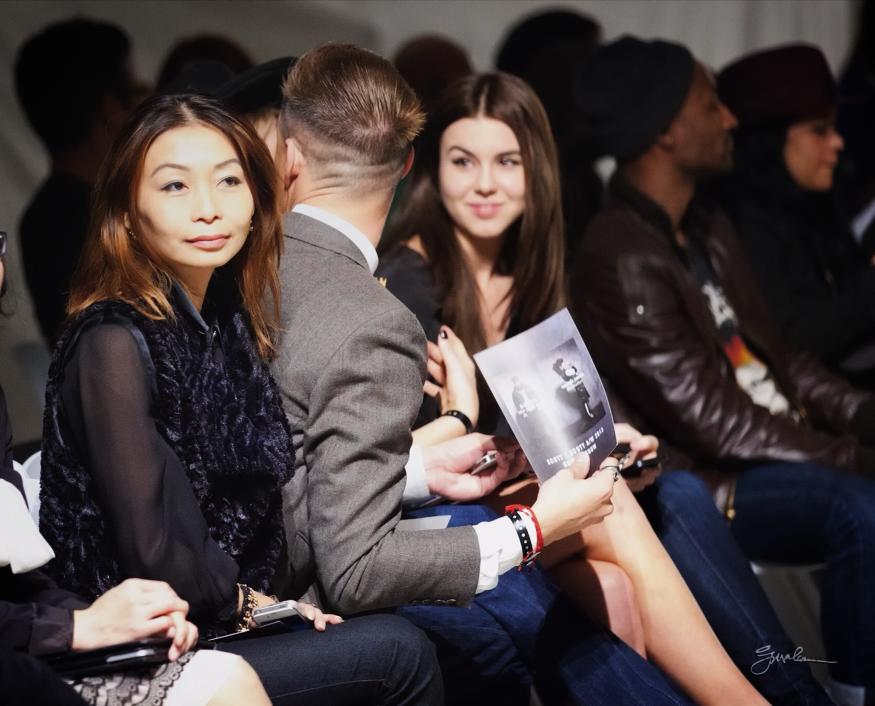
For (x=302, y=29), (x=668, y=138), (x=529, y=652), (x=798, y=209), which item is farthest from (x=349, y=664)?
(x=798, y=209)

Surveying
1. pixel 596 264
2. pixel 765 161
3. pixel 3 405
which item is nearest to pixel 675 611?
pixel 596 264

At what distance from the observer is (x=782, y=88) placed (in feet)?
13.3

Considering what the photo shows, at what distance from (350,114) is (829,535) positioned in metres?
1.65

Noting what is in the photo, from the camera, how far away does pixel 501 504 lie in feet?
8.77

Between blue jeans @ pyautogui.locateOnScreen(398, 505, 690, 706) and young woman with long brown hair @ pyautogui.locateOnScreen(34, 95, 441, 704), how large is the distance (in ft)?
1.14

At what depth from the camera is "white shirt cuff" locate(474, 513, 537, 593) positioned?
85.0 inches

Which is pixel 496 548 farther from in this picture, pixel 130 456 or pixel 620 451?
pixel 130 456

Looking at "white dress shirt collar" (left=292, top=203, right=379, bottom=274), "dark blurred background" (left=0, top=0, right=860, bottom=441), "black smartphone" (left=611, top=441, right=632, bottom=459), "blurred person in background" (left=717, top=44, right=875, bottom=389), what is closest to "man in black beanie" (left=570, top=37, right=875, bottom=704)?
"blurred person in background" (left=717, top=44, right=875, bottom=389)

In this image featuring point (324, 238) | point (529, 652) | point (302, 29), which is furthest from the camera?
point (302, 29)

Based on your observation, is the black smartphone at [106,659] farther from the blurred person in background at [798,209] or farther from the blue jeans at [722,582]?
the blurred person in background at [798,209]

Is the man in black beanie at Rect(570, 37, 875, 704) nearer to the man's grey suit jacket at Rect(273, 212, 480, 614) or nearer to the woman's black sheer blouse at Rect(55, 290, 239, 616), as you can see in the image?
the man's grey suit jacket at Rect(273, 212, 480, 614)

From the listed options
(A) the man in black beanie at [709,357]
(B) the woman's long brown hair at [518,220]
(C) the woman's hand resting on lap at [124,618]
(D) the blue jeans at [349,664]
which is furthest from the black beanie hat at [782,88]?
(C) the woman's hand resting on lap at [124,618]

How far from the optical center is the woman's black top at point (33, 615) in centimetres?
178

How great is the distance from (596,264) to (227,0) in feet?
4.38
